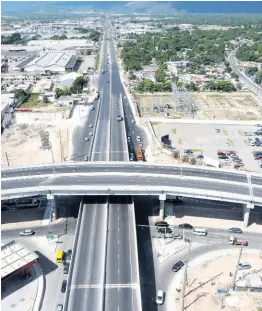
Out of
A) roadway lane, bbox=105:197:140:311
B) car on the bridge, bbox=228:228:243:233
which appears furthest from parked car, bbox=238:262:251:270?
roadway lane, bbox=105:197:140:311

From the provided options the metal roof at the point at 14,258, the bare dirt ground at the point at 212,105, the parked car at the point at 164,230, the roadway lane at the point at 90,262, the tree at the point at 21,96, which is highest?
the tree at the point at 21,96

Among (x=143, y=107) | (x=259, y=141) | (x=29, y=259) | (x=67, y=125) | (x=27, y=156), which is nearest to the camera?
(x=29, y=259)

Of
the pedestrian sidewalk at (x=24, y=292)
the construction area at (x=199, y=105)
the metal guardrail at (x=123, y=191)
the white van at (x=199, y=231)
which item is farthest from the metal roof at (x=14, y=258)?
the construction area at (x=199, y=105)

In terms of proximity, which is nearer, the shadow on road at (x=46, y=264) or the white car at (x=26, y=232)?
the shadow on road at (x=46, y=264)

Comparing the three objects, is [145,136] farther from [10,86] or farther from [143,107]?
[10,86]

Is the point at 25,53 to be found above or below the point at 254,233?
above

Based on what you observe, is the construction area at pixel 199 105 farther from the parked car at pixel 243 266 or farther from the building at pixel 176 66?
the parked car at pixel 243 266

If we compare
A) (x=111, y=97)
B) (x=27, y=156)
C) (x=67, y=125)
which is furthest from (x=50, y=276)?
(x=111, y=97)
